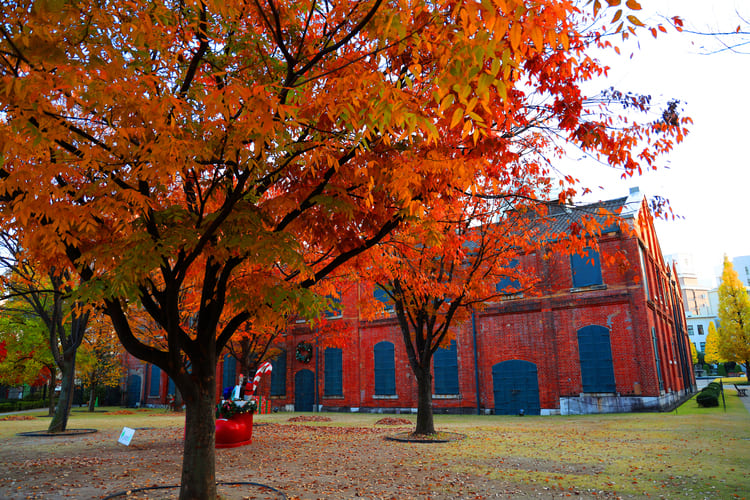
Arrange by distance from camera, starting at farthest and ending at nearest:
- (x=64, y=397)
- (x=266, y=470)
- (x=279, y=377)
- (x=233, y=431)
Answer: (x=279, y=377) → (x=64, y=397) → (x=233, y=431) → (x=266, y=470)

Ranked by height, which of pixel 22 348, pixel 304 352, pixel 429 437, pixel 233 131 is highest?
pixel 233 131

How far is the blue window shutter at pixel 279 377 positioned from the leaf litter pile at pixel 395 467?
54.5 feet

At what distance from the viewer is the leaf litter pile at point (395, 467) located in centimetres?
695

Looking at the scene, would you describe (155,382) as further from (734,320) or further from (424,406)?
(734,320)

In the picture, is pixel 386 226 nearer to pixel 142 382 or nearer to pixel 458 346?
pixel 458 346

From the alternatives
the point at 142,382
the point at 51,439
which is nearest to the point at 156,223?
the point at 51,439

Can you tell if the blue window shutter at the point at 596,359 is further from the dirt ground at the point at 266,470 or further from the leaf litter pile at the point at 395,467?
the dirt ground at the point at 266,470

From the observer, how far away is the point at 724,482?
7137 millimetres

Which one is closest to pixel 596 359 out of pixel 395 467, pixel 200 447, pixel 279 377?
pixel 395 467

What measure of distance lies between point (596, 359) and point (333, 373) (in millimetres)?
14882

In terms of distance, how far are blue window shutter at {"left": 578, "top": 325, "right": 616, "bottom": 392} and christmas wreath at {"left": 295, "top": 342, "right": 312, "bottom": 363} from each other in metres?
15.8

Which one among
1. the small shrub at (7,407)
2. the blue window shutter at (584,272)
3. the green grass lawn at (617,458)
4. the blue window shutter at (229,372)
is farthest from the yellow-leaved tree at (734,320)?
the small shrub at (7,407)

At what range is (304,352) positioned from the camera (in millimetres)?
29547

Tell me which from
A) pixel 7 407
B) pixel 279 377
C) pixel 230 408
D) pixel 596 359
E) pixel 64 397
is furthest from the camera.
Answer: pixel 7 407
